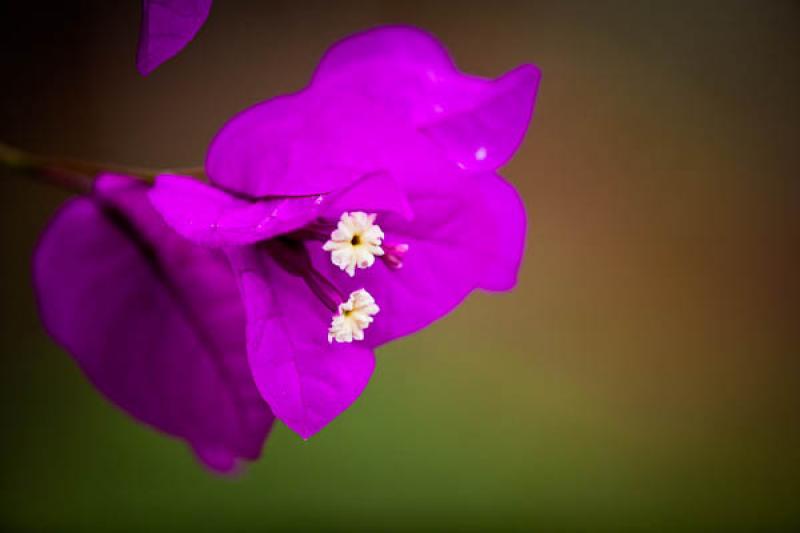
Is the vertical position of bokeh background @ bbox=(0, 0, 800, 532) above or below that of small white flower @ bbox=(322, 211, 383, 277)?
above

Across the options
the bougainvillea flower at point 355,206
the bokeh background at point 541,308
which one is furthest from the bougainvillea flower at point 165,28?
the bokeh background at point 541,308

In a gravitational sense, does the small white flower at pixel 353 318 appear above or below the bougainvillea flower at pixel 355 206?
below

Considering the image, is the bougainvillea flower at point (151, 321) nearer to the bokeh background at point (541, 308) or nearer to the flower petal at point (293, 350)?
the flower petal at point (293, 350)

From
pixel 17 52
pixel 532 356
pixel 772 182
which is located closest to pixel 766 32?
pixel 772 182

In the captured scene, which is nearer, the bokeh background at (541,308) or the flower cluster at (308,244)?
the flower cluster at (308,244)

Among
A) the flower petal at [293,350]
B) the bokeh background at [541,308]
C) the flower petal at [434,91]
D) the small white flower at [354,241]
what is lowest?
the flower petal at [293,350]

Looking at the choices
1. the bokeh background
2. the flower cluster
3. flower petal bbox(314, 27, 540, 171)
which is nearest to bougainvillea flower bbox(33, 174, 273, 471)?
the flower cluster

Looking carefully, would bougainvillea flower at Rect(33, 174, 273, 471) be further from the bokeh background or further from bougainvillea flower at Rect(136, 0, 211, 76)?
the bokeh background
